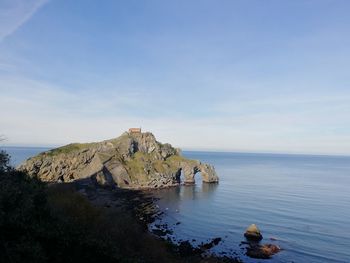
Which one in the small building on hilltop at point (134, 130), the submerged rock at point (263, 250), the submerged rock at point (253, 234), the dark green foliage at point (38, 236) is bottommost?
the submerged rock at point (263, 250)

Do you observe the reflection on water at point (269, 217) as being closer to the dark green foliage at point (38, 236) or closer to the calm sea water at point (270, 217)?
the calm sea water at point (270, 217)

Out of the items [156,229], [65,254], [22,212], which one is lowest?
[156,229]

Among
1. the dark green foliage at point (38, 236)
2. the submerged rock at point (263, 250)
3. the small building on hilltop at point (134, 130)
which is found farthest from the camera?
the small building on hilltop at point (134, 130)

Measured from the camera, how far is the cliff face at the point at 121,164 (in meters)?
122

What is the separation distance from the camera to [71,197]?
43.2 meters

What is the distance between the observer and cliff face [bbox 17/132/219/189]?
122 m

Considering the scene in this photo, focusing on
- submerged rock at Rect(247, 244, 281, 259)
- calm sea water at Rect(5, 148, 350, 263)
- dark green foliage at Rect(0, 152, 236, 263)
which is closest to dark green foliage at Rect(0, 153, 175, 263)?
dark green foliage at Rect(0, 152, 236, 263)

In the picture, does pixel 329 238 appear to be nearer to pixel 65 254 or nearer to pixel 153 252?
pixel 153 252

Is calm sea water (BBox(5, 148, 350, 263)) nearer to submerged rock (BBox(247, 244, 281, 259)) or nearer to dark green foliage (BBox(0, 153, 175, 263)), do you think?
submerged rock (BBox(247, 244, 281, 259))

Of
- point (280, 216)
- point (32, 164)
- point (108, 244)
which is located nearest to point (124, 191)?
point (32, 164)

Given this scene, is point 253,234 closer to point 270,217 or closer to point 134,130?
point 270,217

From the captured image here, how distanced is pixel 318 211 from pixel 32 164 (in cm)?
9190

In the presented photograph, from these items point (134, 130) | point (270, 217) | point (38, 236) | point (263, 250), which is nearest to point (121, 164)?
point (134, 130)

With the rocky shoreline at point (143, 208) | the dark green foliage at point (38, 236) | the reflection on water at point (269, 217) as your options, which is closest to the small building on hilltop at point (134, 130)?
the reflection on water at point (269, 217)
